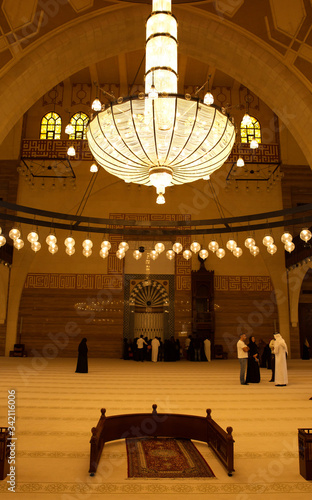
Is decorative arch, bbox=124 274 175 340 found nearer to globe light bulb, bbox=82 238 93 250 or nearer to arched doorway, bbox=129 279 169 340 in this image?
arched doorway, bbox=129 279 169 340

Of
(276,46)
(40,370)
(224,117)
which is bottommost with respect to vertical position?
(40,370)

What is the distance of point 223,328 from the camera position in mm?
11820

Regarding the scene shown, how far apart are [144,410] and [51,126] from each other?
10.3 meters

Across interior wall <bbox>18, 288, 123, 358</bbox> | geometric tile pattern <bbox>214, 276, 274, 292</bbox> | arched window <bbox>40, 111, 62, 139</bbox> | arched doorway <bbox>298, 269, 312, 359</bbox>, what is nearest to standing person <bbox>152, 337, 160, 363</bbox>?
interior wall <bbox>18, 288, 123, 358</bbox>

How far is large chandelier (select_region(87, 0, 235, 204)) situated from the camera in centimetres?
317

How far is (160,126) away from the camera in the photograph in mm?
3188

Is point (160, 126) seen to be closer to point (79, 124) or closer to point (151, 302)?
point (151, 302)

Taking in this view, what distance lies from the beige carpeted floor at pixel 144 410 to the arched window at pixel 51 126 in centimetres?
745

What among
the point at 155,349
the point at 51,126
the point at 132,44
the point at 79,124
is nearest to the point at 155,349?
the point at 155,349

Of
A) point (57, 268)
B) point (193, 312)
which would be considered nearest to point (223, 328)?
point (193, 312)

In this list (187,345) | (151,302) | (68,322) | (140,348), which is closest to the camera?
(140,348)

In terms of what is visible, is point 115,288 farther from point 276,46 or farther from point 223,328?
point 276,46

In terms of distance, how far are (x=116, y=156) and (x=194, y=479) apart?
258cm

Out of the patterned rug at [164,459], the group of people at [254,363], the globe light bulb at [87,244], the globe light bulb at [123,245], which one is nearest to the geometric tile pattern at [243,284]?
the group of people at [254,363]
